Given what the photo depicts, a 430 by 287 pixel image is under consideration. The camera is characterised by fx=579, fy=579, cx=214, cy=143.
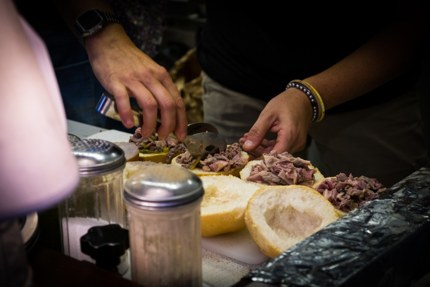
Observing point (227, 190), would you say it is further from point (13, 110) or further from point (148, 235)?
point (13, 110)

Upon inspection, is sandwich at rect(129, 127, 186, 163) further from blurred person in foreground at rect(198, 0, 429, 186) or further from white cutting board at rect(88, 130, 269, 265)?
white cutting board at rect(88, 130, 269, 265)

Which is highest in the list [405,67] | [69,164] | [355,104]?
[69,164]

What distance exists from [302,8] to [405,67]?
44cm

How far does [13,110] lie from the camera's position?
655mm

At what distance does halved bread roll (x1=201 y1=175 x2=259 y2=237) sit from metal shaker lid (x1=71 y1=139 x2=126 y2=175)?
227mm

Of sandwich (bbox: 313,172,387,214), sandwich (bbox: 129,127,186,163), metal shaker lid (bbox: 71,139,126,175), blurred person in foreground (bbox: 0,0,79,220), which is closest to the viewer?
blurred person in foreground (bbox: 0,0,79,220)

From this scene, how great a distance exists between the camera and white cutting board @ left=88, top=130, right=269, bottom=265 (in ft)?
3.96

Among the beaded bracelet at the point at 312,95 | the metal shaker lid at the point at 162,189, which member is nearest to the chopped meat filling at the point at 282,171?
the beaded bracelet at the point at 312,95

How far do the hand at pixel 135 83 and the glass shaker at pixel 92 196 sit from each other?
0.46 meters

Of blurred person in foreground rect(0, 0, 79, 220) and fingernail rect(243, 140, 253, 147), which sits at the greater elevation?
blurred person in foreground rect(0, 0, 79, 220)

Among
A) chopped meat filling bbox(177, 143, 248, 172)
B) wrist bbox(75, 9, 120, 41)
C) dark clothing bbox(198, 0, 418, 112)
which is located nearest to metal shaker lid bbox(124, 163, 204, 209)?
chopped meat filling bbox(177, 143, 248, 172)

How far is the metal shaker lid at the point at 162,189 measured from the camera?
3.00ft

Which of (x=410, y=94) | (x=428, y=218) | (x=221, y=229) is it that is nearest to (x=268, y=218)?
(x=221, y=229)

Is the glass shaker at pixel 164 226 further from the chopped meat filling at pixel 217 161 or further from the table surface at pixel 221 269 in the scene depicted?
the chopped meat filling at pixel 217 161
